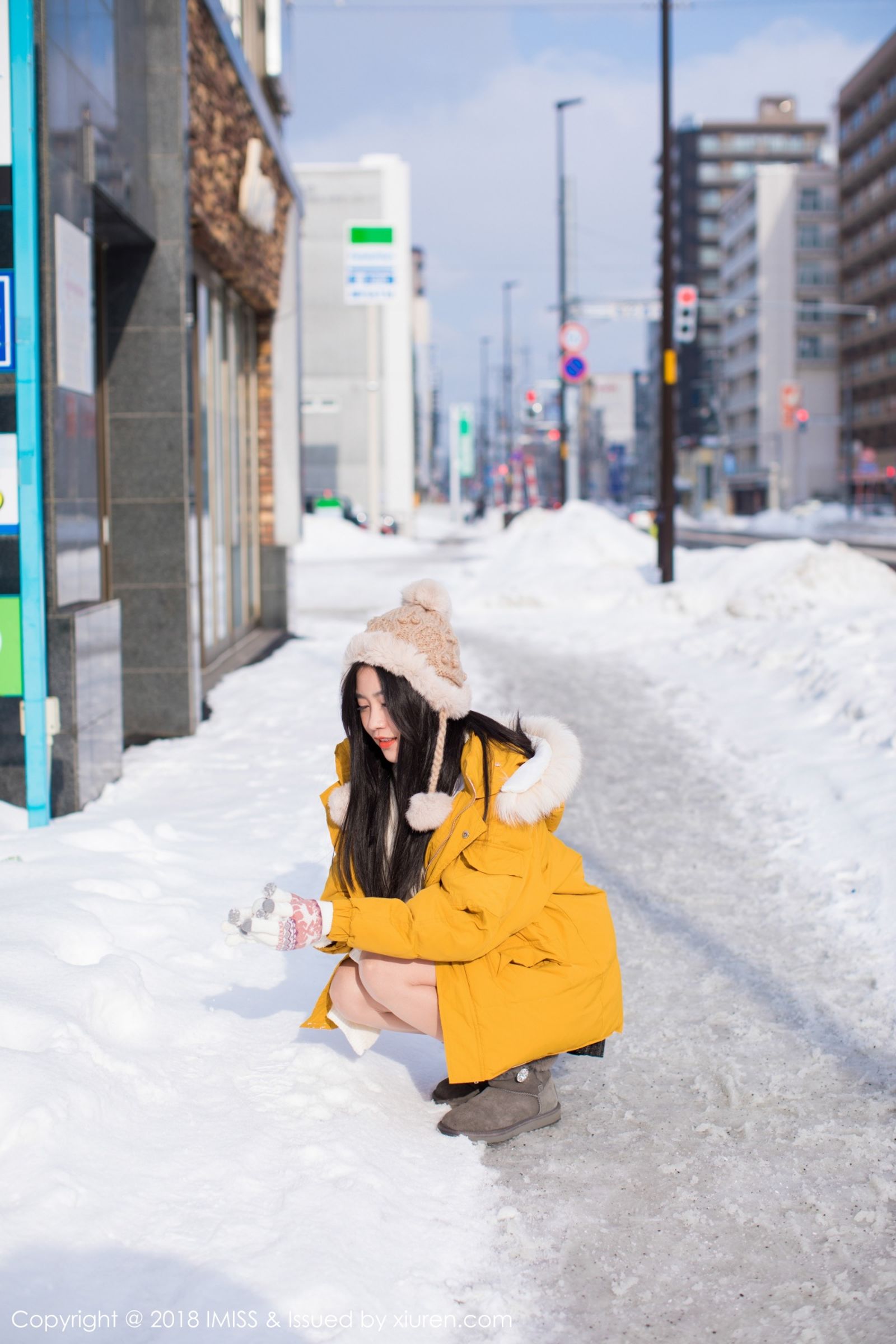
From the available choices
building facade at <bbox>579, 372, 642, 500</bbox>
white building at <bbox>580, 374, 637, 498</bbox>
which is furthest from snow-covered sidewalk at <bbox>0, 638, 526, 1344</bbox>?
building facade at <bbox>579, 372, 642, 500</bbox>

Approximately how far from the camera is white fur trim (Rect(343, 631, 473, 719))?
2.88m

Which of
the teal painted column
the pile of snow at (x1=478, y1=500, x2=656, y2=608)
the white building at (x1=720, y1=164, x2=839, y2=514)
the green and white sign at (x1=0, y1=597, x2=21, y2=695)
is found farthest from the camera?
the white building at (x1=720, y1=164, x2=839, y2=514)

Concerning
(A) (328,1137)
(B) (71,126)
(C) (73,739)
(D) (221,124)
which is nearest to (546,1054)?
(A) (328,1137)

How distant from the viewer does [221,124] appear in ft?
28.9

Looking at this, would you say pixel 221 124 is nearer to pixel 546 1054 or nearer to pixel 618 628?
pixel 618 628

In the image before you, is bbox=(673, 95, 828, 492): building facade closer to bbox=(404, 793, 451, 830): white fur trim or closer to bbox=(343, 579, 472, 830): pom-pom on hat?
bbox=(343, 579, 472, 830): pom-pom on hat

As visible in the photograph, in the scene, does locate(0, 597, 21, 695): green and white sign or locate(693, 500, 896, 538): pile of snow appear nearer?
locate(0, 597, 21, 695): green and white sign

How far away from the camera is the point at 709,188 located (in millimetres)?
108625

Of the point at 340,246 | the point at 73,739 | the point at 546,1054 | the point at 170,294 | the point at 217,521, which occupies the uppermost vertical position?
the point at 340,246

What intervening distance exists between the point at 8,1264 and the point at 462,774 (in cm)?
135

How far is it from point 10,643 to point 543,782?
3.07m

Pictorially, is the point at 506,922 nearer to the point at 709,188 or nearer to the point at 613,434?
the point at 709,188

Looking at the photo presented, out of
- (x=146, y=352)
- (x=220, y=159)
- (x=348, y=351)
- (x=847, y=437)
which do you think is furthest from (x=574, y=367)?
(x=847, y=437)

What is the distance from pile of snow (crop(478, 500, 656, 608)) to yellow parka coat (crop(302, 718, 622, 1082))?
12.1m
